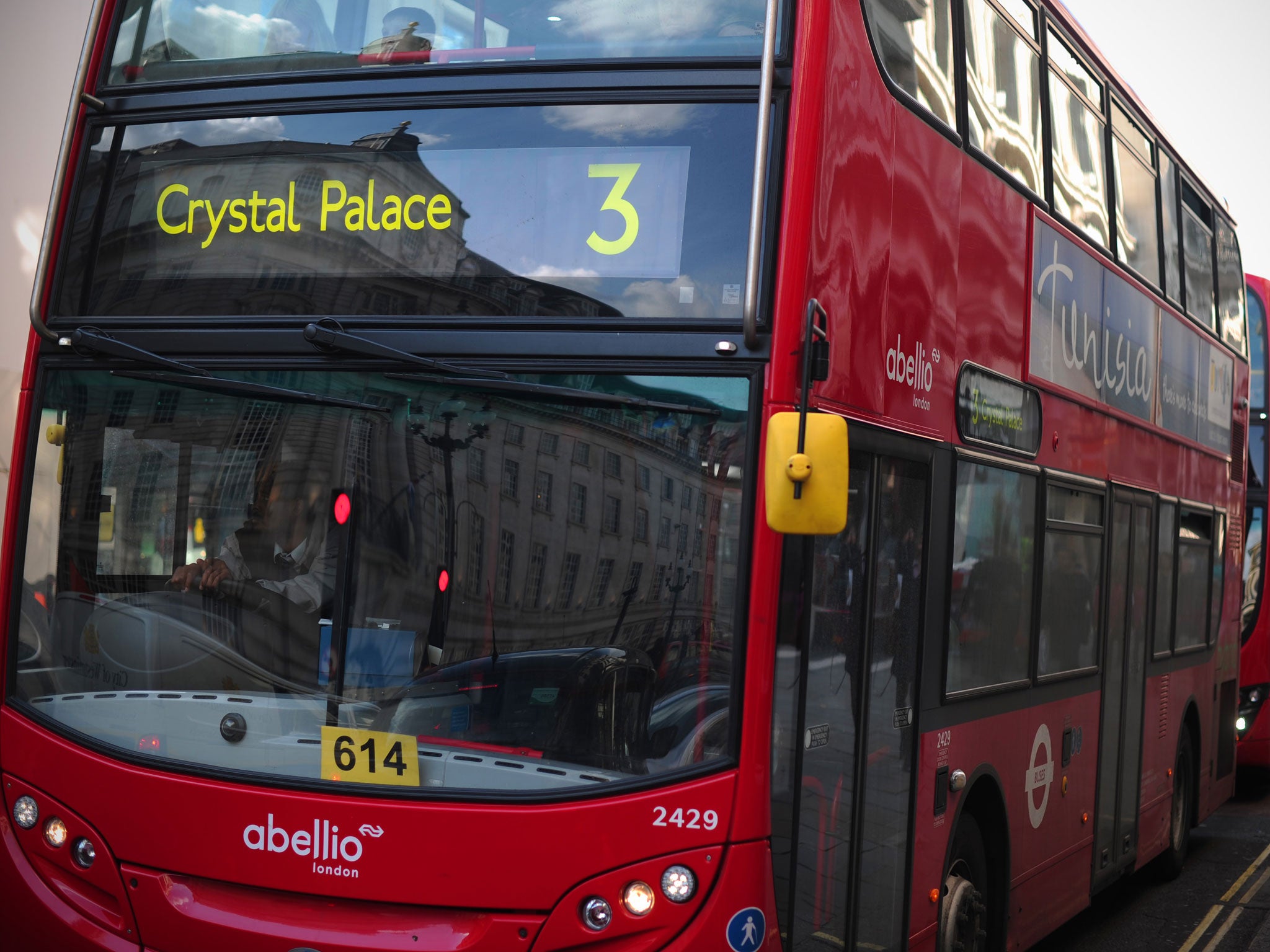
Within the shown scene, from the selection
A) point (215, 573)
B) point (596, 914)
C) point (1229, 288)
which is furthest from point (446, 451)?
point (1229, 288)

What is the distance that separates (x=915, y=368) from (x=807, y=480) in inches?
54.9

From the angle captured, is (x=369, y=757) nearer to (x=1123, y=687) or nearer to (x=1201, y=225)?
(x=1123, y=687)

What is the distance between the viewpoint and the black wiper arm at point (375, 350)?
13.5 feet

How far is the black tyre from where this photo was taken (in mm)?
5535

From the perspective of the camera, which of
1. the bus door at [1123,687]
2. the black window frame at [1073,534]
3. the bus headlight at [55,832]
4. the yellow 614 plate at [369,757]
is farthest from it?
the bus door at [1123,687]

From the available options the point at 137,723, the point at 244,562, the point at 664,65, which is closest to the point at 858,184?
the point at 664,65

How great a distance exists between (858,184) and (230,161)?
6.37 ft

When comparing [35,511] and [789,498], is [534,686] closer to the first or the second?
[789,498]

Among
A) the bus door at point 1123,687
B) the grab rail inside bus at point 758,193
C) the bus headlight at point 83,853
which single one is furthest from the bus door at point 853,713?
the bus door at point 1123,687

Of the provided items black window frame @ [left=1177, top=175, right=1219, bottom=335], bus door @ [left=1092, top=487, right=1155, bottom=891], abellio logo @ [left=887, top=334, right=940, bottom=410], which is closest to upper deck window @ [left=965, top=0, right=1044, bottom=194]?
abellio logo @ [left=887, top=334, right=940, bottom=410]

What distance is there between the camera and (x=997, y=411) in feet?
19.1

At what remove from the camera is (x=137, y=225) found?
4590 millimetres

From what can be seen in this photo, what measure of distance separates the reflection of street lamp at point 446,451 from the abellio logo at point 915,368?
4.62 ft

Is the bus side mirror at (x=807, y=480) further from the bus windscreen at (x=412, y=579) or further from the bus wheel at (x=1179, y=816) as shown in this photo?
the bus wheel at (x=1179, y=816)
